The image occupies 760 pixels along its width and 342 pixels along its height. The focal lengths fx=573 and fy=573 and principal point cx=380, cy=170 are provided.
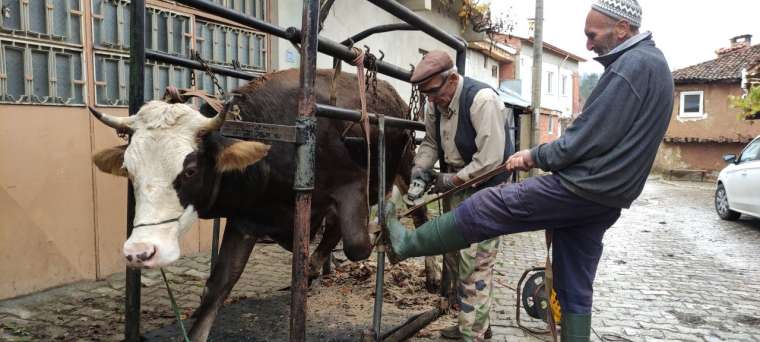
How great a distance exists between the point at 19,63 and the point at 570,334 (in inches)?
179

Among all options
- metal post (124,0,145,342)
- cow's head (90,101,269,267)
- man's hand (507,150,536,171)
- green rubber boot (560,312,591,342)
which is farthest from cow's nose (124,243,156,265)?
green rubber boot (560,312,591,342)

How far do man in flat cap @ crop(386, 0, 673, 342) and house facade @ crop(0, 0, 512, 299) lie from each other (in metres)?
2.51

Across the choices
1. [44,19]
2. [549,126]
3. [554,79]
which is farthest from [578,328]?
[554,79]

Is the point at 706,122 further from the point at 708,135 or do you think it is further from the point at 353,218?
the point at 353,218

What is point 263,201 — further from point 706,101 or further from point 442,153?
point 706,101

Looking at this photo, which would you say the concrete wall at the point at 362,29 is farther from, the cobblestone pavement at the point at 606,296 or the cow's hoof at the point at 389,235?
the cow's hoof at the point at 389,235

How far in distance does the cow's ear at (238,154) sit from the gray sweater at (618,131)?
1.41 metres

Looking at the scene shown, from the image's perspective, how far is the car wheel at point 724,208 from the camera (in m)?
11.3

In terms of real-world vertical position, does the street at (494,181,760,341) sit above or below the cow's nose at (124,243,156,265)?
below

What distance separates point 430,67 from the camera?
3377mm

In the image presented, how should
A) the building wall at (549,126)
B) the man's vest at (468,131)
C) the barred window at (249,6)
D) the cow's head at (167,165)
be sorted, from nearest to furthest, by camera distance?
the cow's head at (167,165), the man's vest at (468,131), the barred window at (249,6), the building wall at (549,126)

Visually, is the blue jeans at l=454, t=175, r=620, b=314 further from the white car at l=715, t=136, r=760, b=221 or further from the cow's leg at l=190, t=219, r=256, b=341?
the white car at l=715, t=136, r=760, b=221

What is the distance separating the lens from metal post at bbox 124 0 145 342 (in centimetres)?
324

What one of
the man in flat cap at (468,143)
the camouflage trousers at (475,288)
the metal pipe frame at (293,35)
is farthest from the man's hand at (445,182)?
the metal pipe frame at (293,35)
